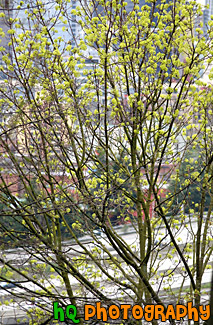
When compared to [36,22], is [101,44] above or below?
below

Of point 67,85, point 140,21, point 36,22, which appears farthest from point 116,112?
point 36,22

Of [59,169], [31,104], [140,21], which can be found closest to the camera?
[140,21]

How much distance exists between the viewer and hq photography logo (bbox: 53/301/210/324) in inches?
182

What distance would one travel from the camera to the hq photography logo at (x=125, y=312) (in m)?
4.63

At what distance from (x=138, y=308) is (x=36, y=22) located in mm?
3436

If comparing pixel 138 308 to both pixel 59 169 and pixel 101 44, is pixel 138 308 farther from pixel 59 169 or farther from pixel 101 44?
pixel 101 44

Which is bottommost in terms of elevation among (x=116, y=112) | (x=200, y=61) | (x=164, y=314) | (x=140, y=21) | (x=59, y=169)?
(x=164, y=314)

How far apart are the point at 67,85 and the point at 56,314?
252cm

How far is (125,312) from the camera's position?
4578 millimetres

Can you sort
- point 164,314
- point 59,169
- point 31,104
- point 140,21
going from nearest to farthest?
point 140,21
point 31,104
point 164,314
point 59,169

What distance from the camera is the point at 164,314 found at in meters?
4.95

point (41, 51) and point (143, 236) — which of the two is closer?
point (41, 51)

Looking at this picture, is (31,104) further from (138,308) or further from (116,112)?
(138,308)

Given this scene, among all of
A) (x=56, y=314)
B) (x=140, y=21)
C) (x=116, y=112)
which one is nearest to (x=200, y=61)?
(x=140, y=21)
